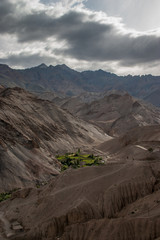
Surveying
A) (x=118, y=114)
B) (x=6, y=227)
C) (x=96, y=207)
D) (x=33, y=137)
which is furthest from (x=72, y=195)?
(x=118, y=114)

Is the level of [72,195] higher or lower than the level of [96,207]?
higher

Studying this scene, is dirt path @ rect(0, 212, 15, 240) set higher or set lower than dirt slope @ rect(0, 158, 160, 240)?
lower

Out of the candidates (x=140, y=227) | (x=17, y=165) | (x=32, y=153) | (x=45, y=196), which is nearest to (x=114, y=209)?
(x=140, y=227)

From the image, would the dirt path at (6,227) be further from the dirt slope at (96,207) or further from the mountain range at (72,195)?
the dirt slope at (96,207)

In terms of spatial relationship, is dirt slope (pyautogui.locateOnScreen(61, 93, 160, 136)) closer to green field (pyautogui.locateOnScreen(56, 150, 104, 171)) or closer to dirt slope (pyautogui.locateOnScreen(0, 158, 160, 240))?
green field (pyautogui.locateOnScreen(56, 150, 104, 171))

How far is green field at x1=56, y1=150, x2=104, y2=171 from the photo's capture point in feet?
187

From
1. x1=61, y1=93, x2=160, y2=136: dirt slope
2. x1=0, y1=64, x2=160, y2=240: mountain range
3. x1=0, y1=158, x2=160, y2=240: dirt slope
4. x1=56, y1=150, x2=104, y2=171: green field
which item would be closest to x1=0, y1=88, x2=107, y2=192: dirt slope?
x1=0, y1=64, x2=160, y2=240: mountain range

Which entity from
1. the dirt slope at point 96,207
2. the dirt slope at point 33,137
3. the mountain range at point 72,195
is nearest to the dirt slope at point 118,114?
the dirt slope at point 33,137

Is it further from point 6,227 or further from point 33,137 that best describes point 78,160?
point 6,227

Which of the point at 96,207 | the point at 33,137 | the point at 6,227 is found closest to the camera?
the point at 96,207

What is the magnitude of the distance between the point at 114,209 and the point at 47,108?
67.8 metres

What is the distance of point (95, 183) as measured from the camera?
29.1 metres

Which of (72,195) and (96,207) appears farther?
(72,195)

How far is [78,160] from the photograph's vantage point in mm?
60875
